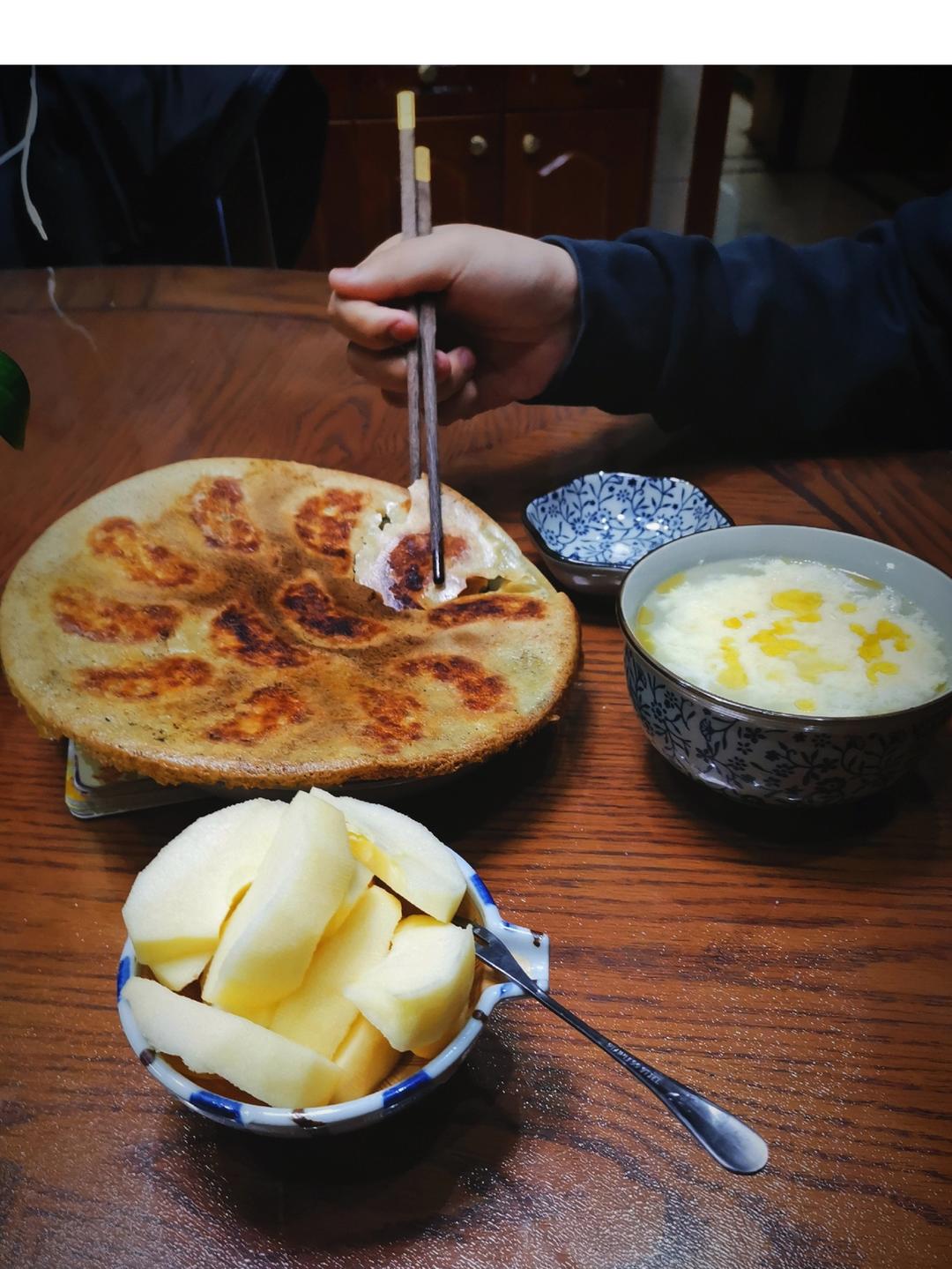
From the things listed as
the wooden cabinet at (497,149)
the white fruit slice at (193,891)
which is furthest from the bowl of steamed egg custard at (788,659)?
the wooden cabinet at (497,149)

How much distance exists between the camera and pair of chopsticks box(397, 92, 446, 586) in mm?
1074

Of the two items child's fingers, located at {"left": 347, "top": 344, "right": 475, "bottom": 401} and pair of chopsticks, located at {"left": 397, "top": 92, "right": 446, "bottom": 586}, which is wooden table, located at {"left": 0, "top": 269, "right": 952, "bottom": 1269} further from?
child's fingers, located at {"left": 347, "top": 344, "right": 475, "bottom": 401}

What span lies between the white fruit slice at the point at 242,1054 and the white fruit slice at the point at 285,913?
0.7 inches

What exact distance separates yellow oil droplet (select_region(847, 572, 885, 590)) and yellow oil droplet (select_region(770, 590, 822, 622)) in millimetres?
46

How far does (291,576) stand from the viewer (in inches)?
41.7

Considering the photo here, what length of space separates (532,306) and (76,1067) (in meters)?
1.12

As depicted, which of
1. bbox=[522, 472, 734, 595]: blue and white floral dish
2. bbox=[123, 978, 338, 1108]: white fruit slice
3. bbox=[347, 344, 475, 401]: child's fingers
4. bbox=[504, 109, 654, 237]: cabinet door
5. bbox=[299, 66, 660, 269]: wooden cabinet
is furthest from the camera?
bbox=[504, 109, 654, 237]: cabinet door

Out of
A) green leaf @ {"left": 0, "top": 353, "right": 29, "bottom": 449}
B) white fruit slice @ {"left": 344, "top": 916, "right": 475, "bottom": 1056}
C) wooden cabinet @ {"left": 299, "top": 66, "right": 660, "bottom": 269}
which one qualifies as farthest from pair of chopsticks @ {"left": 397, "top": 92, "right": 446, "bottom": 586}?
wooden cabinet @ {"left": 299, "top": 66, "right": 660, "bottom": 269}

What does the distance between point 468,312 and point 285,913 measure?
1.05 meters

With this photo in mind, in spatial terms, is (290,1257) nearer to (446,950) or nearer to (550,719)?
(446,950)

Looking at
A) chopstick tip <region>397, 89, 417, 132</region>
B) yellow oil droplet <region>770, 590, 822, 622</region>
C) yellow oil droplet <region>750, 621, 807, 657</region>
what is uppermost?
chopstick tip <region>397, 89, 417, 132</region>

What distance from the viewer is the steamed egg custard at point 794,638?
0.81 m

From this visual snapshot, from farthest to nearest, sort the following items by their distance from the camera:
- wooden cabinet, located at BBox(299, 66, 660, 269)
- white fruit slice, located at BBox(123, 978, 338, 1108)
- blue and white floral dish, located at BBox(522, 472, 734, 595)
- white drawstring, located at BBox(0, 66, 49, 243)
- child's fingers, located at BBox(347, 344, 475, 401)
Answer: wooden cabinet, located at BBox(299, 66, 660, 269), white drawstring, located at BBox(0, 66, 49, 243), child's fingers, located at BBox(347, 344, 475, 401), blue and white floral dish, located at BBox(522, 472, 734, 595), white fruit slice, located at BBox(123, 978, 338, 1108)

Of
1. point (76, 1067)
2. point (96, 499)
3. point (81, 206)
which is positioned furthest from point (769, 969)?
point (81, 206)
